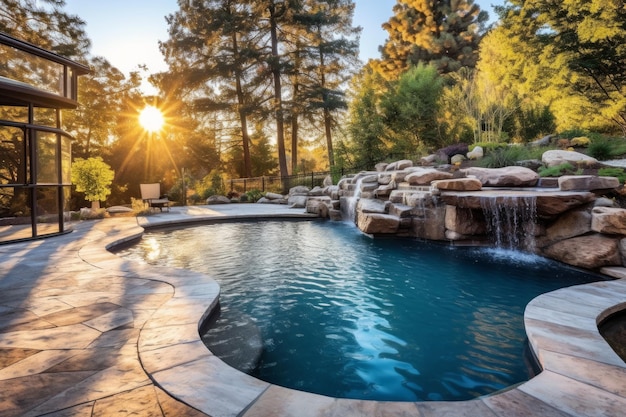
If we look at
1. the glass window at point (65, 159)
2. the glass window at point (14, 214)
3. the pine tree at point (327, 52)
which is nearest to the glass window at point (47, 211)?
the glass window at point (14, 214)

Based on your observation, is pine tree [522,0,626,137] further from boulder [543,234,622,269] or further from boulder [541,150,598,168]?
boulder [543,234,622,269]

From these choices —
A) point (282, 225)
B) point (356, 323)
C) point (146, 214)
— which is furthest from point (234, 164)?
point (356, 323)

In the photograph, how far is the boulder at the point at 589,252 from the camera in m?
4.54

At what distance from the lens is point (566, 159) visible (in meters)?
8.23

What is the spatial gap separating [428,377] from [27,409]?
2310 millimetres

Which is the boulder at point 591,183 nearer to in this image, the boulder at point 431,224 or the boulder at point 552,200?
the boulder at point 552,200

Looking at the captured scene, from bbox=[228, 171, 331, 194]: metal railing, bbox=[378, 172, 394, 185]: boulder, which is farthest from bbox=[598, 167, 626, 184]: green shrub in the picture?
bbox=[228, 171, 331, 194]: metal railing

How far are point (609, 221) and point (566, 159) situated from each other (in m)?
4.49

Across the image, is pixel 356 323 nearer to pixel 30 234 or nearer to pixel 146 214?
pixel 30 234

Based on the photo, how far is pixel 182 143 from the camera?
66.4ft

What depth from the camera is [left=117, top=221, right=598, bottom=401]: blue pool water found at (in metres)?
2.30

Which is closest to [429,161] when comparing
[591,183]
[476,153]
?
[476,153]

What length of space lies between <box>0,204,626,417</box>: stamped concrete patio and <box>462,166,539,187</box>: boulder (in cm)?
457

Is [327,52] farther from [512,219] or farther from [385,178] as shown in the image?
[512,219]
